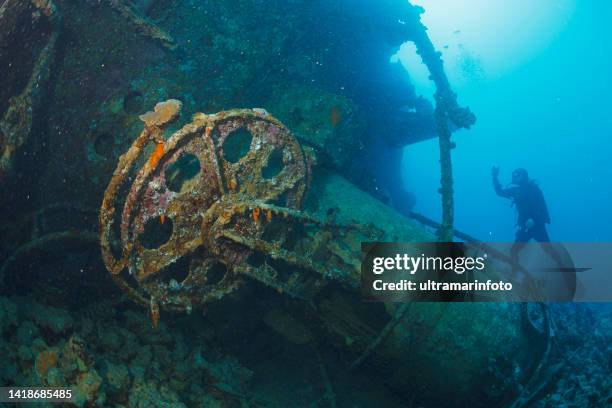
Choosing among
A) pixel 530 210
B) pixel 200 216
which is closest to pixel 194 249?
pixel 200 216

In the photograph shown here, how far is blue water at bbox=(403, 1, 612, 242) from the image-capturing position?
94.2 m

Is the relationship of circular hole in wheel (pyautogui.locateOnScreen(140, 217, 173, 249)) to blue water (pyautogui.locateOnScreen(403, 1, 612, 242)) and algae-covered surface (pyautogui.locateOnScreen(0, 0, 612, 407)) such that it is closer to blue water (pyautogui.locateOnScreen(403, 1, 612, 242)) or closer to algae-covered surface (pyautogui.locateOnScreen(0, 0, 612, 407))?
algae-covered surface (pyautogui.locateOnScreen(0, 0, 612, 407))

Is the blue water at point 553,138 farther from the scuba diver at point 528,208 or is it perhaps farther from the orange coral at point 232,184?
the orange coral at point 232,184

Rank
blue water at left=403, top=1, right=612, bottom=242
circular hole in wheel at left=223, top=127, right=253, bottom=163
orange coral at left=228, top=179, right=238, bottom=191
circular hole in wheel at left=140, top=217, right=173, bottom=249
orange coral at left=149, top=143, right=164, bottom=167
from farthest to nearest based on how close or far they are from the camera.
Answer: blue water at left=403, top=1, right=612, bottom=242
circular hole in wheel at left=223, top=127, right=253, bottom=163
circular hole in wheel at left=140, top=217, right=173, bottom=249
orange coral at left=228, top=179, right=238, bottom=191
orange coral at left=149, top=143, right=164, bottom=167

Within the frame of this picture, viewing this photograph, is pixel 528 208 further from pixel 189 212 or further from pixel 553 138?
pixel 553 138

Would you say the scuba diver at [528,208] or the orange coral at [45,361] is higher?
the scuba diver at [528,208]

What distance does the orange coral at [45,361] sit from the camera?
10.1 feet

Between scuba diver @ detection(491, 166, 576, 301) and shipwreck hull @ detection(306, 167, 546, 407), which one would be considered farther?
scuba diver @ detection(491, 166, 576, 301)

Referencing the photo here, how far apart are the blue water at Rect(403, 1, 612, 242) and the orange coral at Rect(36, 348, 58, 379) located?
283ft

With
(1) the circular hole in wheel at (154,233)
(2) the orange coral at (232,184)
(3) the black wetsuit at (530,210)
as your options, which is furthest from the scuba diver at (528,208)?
(1) the circular hole in wheel at (154,233)

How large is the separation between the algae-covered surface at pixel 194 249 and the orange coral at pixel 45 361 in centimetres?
1

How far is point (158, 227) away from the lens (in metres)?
4.18

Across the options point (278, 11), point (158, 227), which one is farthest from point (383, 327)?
point (278, 11)

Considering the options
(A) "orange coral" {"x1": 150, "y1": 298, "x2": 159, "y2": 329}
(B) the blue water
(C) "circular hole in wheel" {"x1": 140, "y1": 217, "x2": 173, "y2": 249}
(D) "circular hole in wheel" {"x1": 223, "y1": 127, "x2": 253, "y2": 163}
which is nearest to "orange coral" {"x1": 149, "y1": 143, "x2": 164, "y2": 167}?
(C) "circular hole in wheel" {"x1": 140, "y1": 217, "x2": 173, "y2": 249}
